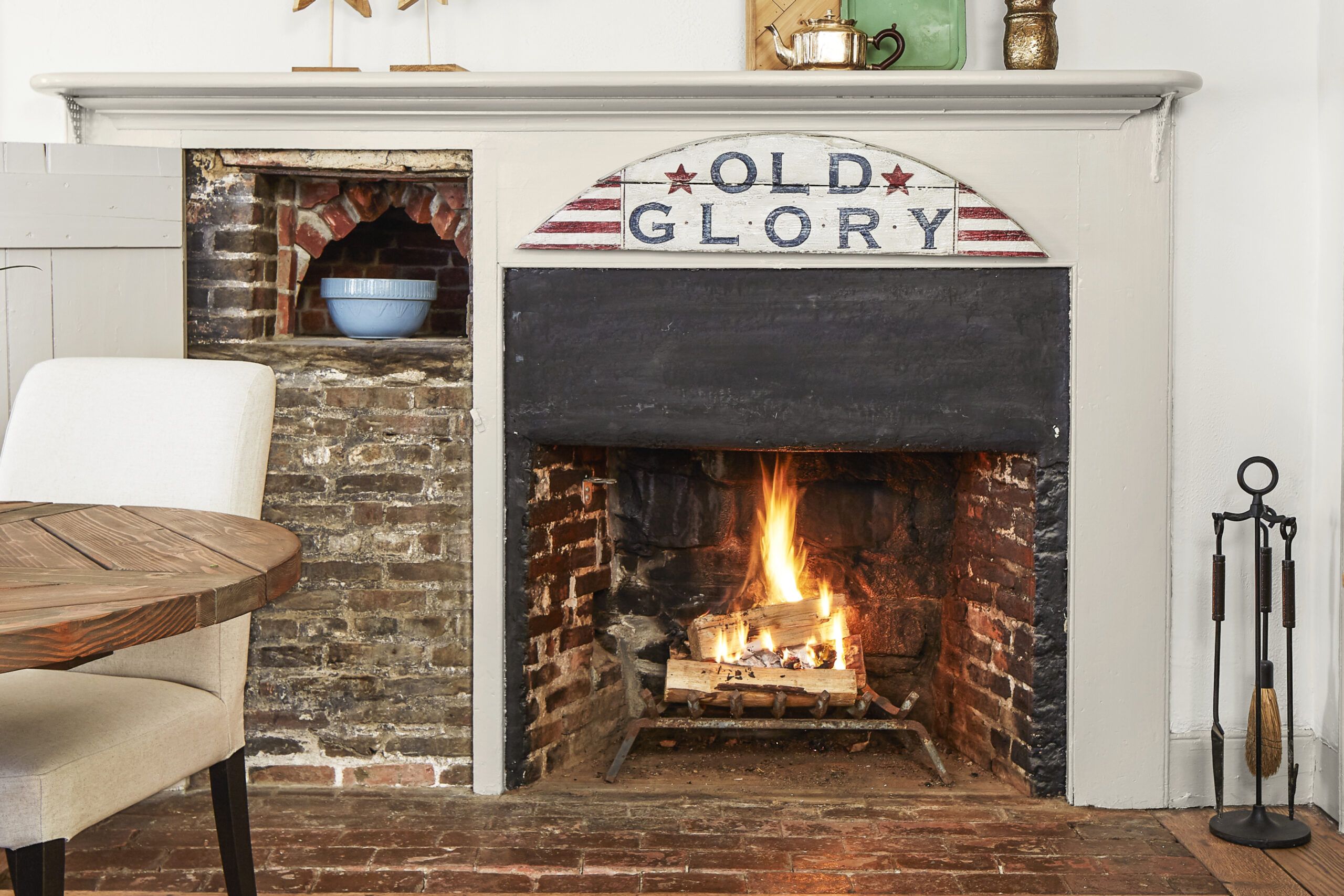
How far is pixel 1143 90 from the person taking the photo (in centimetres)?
271

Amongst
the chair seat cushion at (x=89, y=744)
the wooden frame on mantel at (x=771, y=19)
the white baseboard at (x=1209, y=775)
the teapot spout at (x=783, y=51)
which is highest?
the wooden frame on mantel at (x=771, y=19)

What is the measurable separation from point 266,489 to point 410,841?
961 mm

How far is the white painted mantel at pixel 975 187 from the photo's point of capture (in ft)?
9.10

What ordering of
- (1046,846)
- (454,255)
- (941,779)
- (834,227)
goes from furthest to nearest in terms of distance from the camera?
1. (454,255)
2. (941,779)
3. (834,227)
4. (1046,846)

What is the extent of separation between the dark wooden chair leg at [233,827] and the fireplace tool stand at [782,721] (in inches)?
46.2

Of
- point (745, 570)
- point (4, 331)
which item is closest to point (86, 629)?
point (4, 331)

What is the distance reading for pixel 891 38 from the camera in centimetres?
287

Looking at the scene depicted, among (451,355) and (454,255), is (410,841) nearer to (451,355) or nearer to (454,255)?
(451,355)

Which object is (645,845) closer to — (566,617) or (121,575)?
(566,617)

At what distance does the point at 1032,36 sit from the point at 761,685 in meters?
1.81

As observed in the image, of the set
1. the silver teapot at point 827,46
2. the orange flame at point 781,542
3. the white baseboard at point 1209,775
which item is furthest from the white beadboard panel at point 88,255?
the white baseboard at point 1209,775

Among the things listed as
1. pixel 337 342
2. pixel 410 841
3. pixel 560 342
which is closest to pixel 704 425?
pixel 560 342

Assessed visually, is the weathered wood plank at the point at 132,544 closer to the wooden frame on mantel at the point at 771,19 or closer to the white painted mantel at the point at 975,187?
the white painted mantel at the point at 975,187

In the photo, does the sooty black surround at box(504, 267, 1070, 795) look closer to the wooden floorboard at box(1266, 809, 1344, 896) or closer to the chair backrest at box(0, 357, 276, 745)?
the wooden floorboard at box(1266, 809, 1344, 896)
